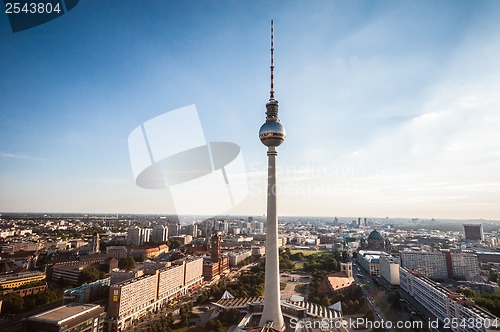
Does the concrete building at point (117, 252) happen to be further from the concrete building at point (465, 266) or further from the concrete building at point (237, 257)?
the concrete building at point (465, 266)

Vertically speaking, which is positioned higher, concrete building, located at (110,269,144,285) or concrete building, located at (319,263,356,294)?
concrete building, located at (110,269,144,285)

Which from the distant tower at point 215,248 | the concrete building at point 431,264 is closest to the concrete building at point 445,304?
the concrete building at point 431,264

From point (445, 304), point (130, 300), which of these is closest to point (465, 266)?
point (445, 304)

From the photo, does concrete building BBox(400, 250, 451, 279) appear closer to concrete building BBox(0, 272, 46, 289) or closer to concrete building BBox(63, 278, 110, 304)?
concrete building BBox(63, 278, 110, 304)

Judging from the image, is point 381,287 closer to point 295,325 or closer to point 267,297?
point 295,325

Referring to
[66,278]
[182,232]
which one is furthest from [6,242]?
[182,232]

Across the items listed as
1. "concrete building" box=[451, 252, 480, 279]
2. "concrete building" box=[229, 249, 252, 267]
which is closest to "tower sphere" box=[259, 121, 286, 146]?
"concrete building" box=[229, 249, 252, 267]

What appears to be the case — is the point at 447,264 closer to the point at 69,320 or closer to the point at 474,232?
the point at 69,320
